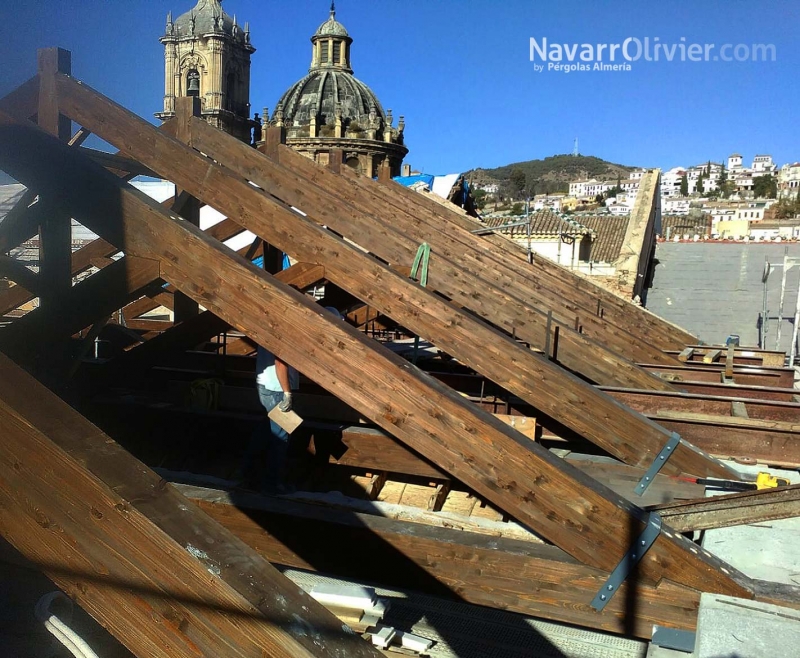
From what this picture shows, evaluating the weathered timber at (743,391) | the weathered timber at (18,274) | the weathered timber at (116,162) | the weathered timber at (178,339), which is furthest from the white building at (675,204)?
the weathered timber at (18,274)

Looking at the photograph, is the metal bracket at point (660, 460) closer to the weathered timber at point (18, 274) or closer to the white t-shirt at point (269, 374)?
the white t-shirt at point (269, 374)

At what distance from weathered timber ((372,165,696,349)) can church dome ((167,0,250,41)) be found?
50140 millimetres

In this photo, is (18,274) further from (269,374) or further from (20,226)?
(269,374)

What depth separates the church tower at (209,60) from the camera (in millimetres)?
51156

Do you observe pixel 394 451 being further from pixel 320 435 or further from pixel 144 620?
pixel 144 620

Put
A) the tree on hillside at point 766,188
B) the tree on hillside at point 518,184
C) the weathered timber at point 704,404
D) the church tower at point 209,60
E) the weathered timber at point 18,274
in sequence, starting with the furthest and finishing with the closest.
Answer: the tree on hillside at point 518,184 → the tree on hillside at point 766,188 → the church tower at point 209,60 → the weathered timber at point 704,404 → the weathered timber at point 18,274

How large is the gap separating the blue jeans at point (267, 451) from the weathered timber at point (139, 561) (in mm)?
2447

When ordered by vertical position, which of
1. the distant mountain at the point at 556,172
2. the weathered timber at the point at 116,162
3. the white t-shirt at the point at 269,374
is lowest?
the white t-shirt at the point at 269,374

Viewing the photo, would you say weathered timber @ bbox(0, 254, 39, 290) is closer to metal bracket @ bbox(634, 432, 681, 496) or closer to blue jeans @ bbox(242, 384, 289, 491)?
blue jeans @ bbox(242, 384, 289, 491)

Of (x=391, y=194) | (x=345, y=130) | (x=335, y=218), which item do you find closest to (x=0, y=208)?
(x=391, y=194)

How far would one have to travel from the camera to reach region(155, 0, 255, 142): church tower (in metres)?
51.2

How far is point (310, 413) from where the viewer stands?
4.41 metres

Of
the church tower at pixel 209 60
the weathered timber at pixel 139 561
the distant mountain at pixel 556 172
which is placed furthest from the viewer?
the distant mountain at pixel 556 172

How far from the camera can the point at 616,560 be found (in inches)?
88.2
